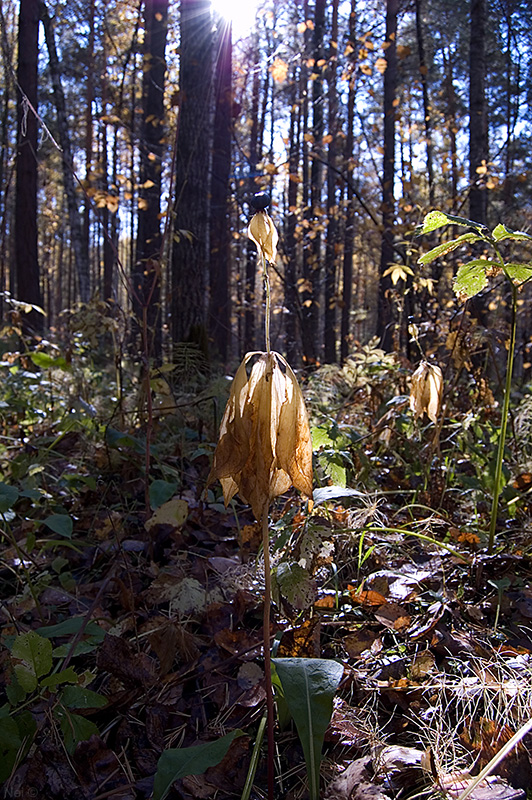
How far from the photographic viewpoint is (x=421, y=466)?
2.62 metres

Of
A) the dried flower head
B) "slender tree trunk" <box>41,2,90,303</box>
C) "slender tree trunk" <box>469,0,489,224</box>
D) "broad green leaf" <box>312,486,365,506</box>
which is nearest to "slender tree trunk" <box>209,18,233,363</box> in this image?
"slender tree trunk" <box>41,2,90,303</box>

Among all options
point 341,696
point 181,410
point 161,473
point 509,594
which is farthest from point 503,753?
point 181,410

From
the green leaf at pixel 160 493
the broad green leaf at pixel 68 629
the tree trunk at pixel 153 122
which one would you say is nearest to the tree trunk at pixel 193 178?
the tree trunk at pixel 153 122

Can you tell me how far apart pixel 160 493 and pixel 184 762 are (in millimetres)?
1251

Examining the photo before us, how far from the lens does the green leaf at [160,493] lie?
2198 millimetres

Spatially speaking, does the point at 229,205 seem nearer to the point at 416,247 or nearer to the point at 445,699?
the point at 416,247

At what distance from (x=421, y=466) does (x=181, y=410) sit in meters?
1.40

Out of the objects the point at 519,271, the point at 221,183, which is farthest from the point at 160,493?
the point at 221,183

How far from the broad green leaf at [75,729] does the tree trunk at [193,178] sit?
3.94 metres

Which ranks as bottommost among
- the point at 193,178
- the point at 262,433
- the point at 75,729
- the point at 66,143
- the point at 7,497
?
the point at 75,729

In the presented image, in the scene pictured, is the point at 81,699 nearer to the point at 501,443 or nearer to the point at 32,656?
the point at 32,656

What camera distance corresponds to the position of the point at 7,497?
165 cm

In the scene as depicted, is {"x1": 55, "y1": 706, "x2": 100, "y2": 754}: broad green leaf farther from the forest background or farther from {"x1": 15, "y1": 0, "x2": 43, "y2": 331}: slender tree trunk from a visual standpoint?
{"x1": 15, "y1": 0, "x2": 43, "y2": 331}: slender tree trunk

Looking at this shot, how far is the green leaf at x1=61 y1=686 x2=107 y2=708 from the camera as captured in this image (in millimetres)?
1243
